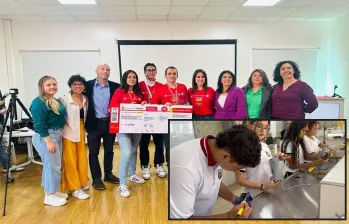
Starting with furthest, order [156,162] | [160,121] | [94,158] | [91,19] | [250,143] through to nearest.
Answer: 1. [91,19]
2. [156,162]
3. [94,158]
4. [160,121]
5. [250,143]

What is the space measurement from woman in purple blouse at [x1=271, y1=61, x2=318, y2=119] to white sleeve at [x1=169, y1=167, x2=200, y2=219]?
63.8 inches

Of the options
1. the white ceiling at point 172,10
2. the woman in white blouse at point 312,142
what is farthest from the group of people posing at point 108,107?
the white ceiling at point 172,10

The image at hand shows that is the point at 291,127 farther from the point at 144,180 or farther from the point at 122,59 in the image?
the point at 122,59

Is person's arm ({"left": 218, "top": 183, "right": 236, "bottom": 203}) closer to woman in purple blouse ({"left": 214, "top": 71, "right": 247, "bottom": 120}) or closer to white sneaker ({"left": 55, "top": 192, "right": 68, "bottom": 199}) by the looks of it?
woman in purple blouse ({"left": 214, "top": 71, "right": 247, "bottom": 120})

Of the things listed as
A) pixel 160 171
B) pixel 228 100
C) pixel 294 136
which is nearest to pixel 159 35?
pixel 160 171

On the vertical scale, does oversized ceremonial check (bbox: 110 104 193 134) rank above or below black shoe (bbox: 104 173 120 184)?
above

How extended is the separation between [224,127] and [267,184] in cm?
26

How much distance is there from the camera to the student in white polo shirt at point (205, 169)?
0.89 metres

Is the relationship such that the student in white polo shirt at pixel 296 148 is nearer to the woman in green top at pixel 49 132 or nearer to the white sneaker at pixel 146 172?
the woman in green top at pixel 49 132

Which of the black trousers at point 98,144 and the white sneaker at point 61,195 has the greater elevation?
the black trousers at point 98,144

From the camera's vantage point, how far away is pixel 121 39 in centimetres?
516

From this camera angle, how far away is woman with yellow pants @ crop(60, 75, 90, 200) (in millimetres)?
2555

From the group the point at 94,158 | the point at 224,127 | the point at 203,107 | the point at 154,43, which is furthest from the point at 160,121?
the point at 154,43

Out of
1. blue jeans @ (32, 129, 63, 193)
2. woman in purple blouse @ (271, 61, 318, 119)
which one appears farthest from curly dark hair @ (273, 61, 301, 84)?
blue jeans @ (32, 129, 63, 193)
